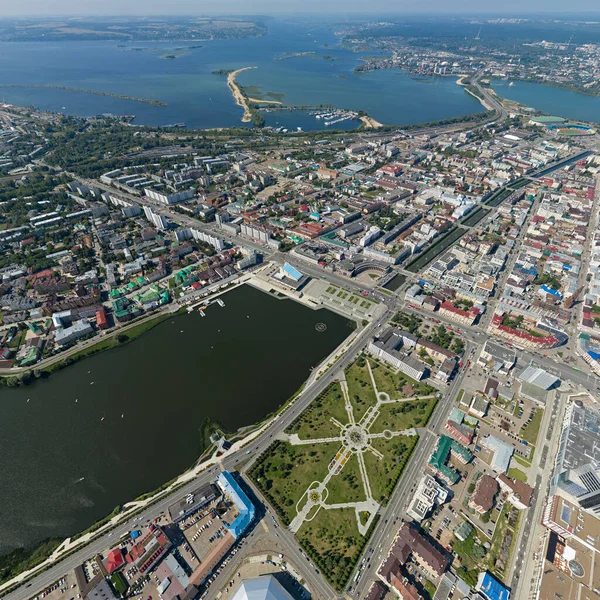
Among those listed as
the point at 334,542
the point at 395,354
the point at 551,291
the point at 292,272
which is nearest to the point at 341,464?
the point at 334,542

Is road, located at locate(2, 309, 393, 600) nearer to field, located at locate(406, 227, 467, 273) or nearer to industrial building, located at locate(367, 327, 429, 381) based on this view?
industrial building, located at locate(367, 327, 429, 381)

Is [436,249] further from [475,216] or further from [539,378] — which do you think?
[539,378]

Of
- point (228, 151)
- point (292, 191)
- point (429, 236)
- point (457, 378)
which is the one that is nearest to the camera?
point (457, 378)

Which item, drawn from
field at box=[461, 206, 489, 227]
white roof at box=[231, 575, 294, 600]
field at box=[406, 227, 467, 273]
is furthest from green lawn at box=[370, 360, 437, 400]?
field at box=[461, 206, 489, 227]

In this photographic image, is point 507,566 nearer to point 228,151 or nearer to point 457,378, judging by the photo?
point 457,378

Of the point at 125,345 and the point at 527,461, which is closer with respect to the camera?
the point at 527,461

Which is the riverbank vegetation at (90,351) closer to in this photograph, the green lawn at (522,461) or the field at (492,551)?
the field at (492,551)

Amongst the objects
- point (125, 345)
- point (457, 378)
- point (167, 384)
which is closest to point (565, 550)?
point (457, 378)
